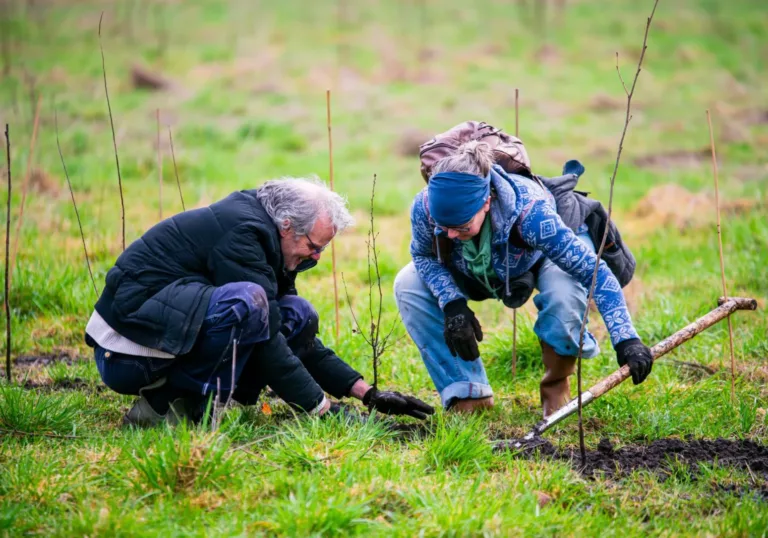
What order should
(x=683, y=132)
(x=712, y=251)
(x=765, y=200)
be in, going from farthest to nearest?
1. (x=683, y=132)
2. (x=765, y=200)
3. (x=712, y=251)

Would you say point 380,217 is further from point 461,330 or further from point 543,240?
point 543,240

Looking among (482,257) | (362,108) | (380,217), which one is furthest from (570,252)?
(362,108)

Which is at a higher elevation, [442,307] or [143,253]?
[143,253]

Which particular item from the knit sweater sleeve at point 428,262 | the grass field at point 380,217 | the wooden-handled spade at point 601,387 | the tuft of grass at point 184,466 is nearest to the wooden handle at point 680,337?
the wooden-handled spade at point 601,387

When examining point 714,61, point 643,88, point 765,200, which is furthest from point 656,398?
point 714,61

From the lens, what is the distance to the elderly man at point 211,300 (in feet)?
11.6

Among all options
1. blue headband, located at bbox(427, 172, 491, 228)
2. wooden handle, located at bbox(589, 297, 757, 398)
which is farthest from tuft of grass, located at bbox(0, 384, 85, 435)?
wooden handle, located at bbox(589, 297, 757, 398)

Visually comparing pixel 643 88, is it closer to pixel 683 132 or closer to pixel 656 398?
pixel 683 132

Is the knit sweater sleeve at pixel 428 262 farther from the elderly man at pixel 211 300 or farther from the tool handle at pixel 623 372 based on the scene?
the tool handle at pixel 623 372

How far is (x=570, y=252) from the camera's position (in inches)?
143

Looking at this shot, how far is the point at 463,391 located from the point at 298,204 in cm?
130

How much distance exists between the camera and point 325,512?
283cm

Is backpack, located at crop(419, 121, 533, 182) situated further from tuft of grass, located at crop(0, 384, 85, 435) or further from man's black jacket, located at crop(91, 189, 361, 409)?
tuft of grass, located at crop(0, 384, 85, 435)

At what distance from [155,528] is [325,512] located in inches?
22.8
